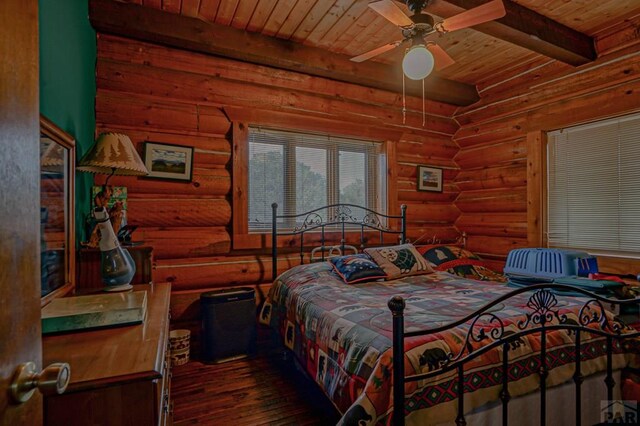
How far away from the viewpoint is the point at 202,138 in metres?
3.05

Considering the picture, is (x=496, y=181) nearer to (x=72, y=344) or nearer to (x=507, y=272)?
(x=507, y=272)

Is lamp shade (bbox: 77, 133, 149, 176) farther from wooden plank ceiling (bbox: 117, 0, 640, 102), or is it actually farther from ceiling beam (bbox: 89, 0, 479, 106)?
wooden plank ceiling (bbox: 117, 0, 640, 102)

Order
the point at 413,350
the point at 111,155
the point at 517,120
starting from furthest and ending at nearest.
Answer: the point at 517,120 → the point at 111,155 → the point at 413,350

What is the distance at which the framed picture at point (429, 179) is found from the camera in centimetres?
414

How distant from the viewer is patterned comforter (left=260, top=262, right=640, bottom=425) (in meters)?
1.30

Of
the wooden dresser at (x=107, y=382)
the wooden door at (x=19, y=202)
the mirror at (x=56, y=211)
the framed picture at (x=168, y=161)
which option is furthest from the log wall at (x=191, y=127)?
the wooden door at (x=19, y=202)

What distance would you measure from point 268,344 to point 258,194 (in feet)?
4.68

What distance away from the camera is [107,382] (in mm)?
812

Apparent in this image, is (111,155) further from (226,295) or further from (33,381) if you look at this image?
(33,381)

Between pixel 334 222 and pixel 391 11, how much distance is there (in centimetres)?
200

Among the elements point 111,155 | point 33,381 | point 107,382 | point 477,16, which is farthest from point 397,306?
point 477,16

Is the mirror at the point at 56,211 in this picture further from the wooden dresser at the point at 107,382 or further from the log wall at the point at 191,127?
the log wall at the point at 191,127

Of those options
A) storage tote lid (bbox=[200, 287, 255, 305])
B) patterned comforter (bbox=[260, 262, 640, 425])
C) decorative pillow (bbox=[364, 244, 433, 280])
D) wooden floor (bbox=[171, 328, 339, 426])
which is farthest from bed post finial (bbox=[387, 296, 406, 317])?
storage tote lid (bbox=[200, 287, 255, 305])

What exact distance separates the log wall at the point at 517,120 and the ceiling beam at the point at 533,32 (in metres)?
0.21
